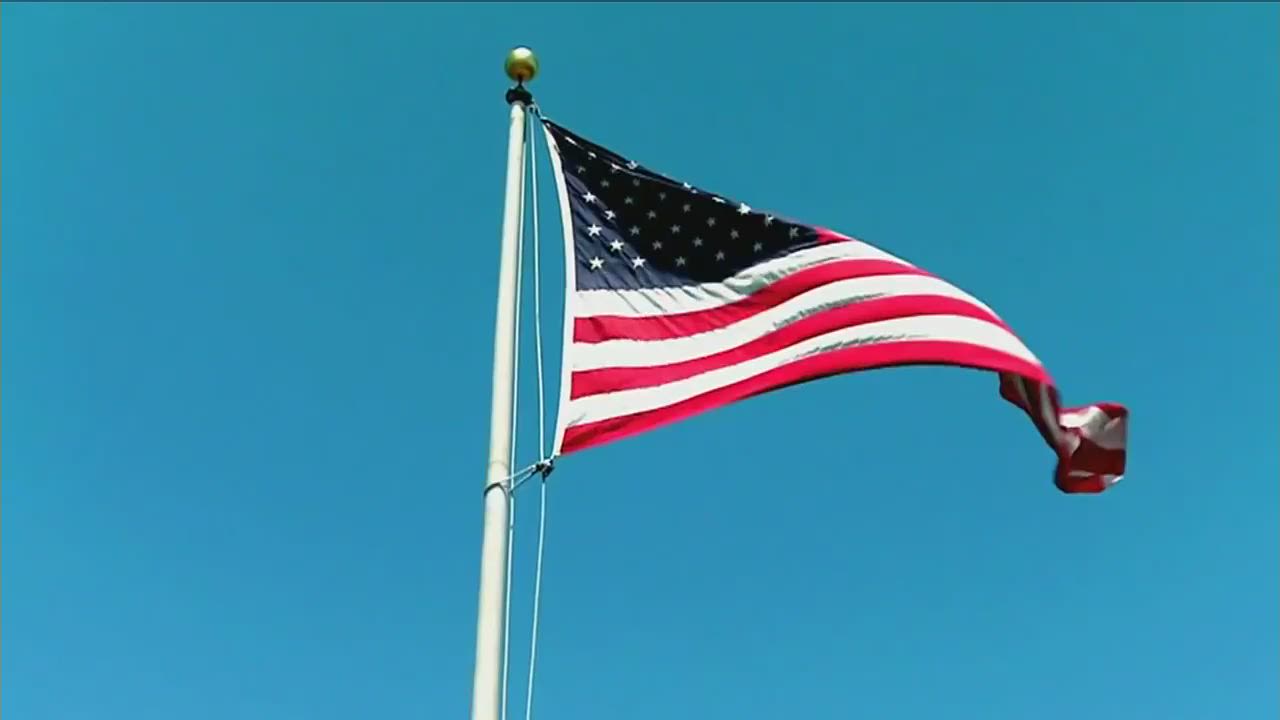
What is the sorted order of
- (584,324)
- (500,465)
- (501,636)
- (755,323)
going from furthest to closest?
(755,323) < (584,324) < (500,465) < (501,636)

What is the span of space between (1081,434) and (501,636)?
478 cm

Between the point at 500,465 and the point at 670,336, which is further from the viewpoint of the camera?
the point at 670,336

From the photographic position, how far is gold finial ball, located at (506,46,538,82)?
10.8 metres

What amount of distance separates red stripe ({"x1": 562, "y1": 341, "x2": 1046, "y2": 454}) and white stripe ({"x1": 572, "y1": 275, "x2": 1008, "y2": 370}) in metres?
0.37

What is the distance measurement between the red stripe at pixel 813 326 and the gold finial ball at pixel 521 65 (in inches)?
103

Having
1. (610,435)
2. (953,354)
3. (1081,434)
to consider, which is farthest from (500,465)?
(1081,434)

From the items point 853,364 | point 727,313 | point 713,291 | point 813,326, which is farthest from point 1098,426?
point 713,291

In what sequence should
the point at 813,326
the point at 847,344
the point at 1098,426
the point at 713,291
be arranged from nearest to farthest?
the point at 847,344 < the point at 813,326 < the point at 713,291 < the point at 1098,426

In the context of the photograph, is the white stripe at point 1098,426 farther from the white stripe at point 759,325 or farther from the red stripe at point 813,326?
the white stripe at point 759,325

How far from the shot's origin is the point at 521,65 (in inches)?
424

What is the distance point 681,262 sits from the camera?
34.8 ft

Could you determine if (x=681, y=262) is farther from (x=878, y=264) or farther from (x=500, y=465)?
(x=500, y=465)

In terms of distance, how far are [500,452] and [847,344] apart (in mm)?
2790

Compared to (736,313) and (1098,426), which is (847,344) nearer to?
(736,313)
